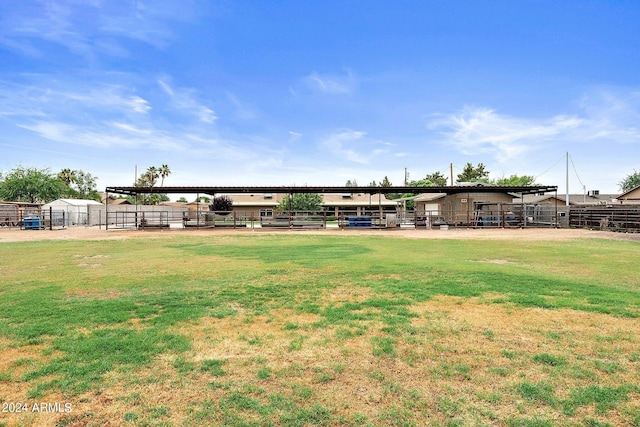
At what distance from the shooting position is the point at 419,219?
33.7 m

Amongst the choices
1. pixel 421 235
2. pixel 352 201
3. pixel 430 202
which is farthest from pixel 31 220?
pixel 430 202

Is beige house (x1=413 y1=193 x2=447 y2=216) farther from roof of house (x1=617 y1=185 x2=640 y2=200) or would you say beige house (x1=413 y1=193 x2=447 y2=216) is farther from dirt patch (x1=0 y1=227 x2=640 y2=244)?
roof of house (x1=617 y1=185 x2=640 y2=200)

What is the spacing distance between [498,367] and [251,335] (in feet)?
9.55

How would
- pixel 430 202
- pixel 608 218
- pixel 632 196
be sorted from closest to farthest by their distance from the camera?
1. pixel 608 218
2. pixel 632 196
3. pixel 430 202

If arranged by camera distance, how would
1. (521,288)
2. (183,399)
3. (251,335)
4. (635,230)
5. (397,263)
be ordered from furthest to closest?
(635,230) → (397,263) → (521,288) → (251,335) → (183,399)

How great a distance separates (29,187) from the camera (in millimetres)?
52344

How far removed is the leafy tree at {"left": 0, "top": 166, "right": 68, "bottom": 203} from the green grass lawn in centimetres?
5671

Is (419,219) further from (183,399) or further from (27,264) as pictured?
(183,399)

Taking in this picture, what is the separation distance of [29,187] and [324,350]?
6422cm

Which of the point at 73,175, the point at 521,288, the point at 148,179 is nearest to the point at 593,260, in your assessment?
the point at 521,288

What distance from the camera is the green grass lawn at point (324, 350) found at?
3008 mm

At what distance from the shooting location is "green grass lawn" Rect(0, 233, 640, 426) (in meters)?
3.01

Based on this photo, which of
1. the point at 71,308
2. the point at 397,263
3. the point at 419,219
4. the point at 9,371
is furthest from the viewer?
the point at 419,219

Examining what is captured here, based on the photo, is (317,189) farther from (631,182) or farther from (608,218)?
(631,182)
